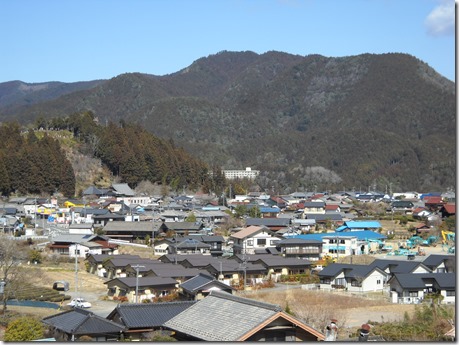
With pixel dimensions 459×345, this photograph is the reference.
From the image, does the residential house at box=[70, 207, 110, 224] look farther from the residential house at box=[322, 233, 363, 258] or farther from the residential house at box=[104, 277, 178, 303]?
the residential house at box=[104, 277, 178, 303]

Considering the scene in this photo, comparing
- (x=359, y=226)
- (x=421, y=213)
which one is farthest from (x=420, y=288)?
(x=421, y=213)

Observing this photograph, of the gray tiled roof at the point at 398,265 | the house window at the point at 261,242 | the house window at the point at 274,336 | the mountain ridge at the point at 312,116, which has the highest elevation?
the mountain ridge at the point at 312,116

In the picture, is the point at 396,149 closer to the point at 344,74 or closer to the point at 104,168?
the point at 104,168

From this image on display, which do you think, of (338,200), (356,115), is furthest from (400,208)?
(356,115)

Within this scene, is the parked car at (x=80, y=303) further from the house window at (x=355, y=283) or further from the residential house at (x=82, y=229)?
the residential house at (x=82, y=229)

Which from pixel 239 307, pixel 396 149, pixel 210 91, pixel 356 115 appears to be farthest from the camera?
pixel 210 91

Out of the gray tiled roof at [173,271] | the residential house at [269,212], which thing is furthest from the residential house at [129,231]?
the residential house at [269,212]
